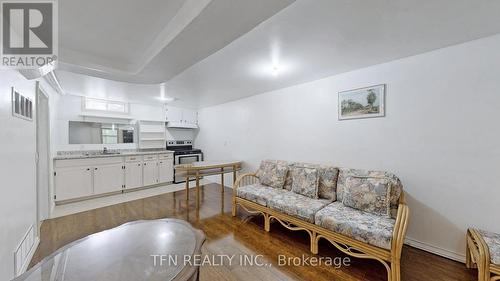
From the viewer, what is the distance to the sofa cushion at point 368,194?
81.4 inches

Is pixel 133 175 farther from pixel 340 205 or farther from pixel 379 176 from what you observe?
pixel 379 176

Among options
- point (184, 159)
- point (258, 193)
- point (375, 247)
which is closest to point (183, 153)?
point (184, 159)

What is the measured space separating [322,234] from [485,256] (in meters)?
1.18

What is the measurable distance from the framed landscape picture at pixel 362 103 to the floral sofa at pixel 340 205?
796 mm

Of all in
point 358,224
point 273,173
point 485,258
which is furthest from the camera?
point 273,173

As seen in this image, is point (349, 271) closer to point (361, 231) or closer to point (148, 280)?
point (361, 231)

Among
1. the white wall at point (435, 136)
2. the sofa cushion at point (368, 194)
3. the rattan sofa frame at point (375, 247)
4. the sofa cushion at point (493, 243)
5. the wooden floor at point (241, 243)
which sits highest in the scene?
the white wall at point (435, 136)

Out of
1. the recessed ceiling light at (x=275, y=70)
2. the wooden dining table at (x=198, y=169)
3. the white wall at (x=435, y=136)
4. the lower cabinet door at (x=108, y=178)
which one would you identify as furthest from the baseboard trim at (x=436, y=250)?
the lower cabinet door at (x=108, y=178)

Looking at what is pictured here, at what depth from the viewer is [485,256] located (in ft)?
4.61

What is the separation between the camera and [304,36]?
177 cm

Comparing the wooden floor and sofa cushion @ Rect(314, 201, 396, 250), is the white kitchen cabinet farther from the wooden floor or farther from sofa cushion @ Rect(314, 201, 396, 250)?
sofa cushion @ Rect(314, 201, 396, 250)

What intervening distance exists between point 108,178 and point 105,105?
1825 millimetres

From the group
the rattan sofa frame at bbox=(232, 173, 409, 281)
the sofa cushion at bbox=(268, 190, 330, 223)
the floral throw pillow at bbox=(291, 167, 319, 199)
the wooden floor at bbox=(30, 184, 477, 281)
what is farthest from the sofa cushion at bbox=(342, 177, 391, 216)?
the wooden floor at bbox=(30, 184, 477, 281)

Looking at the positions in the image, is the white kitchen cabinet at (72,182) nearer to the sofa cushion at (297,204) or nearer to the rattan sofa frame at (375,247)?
the sofa cushion at (297,204)
